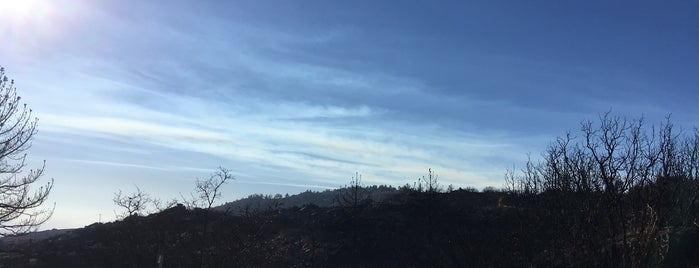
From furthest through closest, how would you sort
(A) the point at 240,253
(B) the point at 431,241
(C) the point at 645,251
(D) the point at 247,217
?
(B) the point at 431,241 < (D) the point at 247,217 < (A) the point at 240,253 < (C) the point at 645,251

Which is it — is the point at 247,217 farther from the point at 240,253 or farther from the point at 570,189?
the point at 570,189

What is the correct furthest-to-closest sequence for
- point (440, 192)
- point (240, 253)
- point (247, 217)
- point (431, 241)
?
1. point (440, 192)
2. point (431, 241)
3. point (247, 217)
4. point (240, 253)

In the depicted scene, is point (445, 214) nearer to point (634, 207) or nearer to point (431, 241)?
point (431, 241)

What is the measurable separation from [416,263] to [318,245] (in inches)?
340

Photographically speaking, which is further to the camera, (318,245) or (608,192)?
(318,245)

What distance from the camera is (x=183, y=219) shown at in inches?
1726

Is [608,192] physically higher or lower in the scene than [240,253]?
higher

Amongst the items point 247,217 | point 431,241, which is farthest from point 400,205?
point 247,217

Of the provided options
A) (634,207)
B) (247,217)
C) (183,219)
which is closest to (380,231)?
(183,219)

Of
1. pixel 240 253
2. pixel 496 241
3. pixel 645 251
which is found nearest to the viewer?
pixel 645 251

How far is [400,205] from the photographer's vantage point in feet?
148

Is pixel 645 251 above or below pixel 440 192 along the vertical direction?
below

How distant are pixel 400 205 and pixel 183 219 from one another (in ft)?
53.2

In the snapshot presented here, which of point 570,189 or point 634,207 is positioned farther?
point 570,189
